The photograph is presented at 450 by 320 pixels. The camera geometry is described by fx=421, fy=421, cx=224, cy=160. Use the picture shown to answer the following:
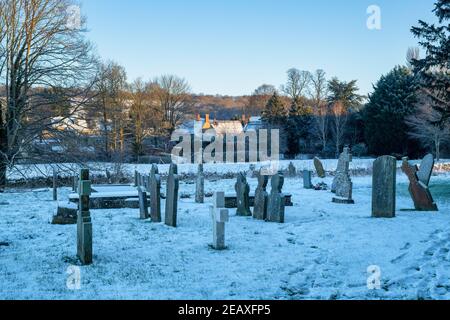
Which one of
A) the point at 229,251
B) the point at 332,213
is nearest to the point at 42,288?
the point at 229,251

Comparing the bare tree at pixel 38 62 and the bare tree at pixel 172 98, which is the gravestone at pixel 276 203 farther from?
the bare tree at pixel 172 98

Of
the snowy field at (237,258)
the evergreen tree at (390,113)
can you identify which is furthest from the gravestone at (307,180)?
the evergreen tree at (390,113)

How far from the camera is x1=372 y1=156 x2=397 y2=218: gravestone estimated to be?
10547mm

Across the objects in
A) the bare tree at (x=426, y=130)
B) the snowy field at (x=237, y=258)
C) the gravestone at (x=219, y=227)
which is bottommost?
the snowy field at (x=237, y=258)

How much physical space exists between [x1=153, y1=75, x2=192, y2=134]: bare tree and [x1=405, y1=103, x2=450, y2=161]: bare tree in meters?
27.3

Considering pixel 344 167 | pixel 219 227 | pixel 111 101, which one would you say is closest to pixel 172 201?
pixel 219 227

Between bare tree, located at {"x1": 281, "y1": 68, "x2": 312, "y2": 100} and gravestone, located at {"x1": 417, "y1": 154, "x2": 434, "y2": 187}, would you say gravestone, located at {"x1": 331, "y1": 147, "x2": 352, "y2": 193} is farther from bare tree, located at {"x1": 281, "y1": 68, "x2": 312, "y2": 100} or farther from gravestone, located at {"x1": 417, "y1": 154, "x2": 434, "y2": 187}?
bare tree, located at {"x1": 281, "y1": 68, "x2": 312, "y2": 100}

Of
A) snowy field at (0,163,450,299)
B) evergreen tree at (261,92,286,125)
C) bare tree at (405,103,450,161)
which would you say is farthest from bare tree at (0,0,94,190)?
evergreen tree at (261,92,286,125)

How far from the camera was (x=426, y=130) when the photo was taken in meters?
35.6

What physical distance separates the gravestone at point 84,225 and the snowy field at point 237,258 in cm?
18

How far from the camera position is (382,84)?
43719 millimetres

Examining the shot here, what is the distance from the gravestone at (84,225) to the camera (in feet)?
20.3
